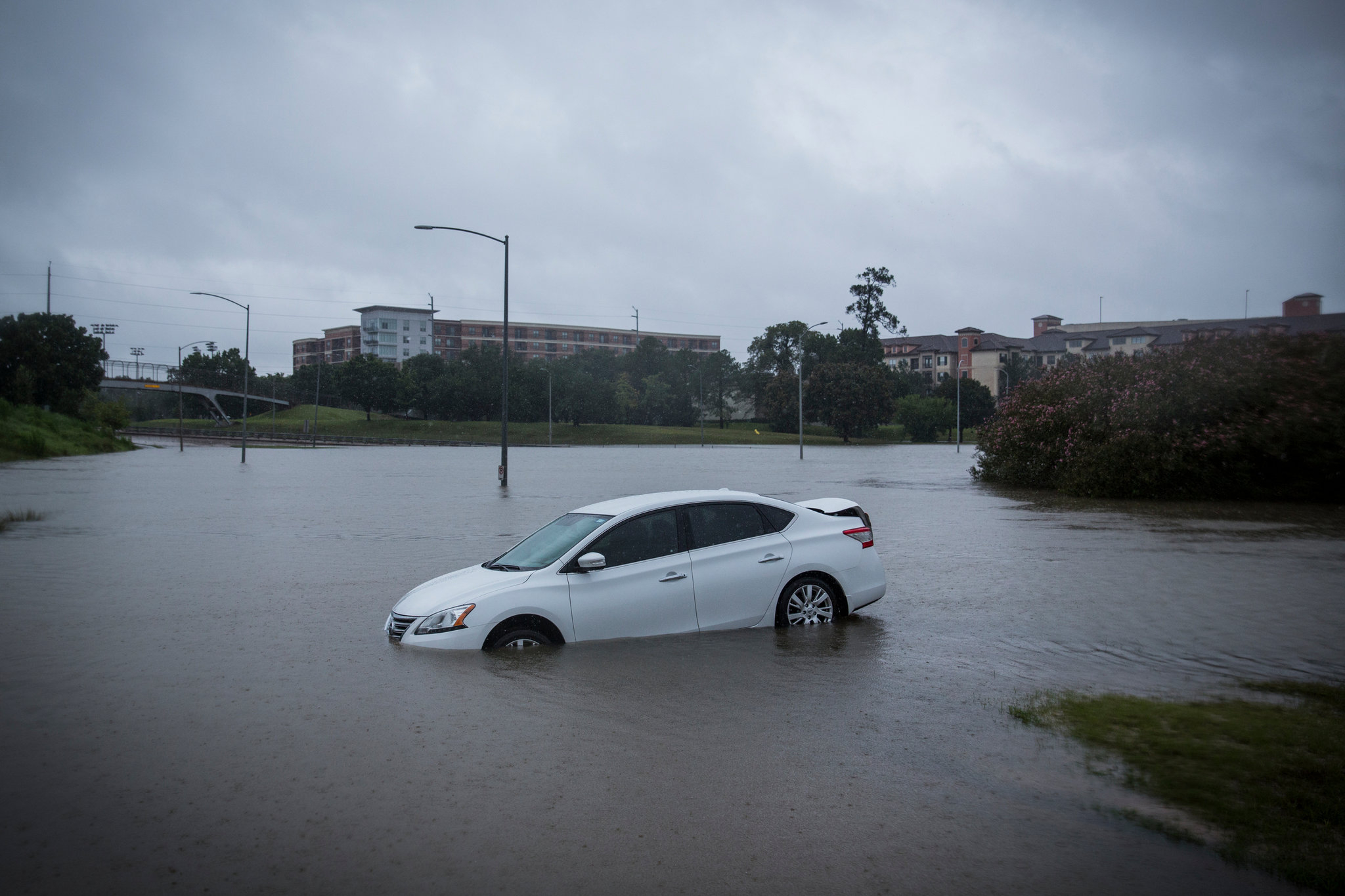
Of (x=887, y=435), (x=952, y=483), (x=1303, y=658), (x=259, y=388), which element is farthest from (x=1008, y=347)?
(x=1303, y=658)

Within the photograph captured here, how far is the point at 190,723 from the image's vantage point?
6.18 metres

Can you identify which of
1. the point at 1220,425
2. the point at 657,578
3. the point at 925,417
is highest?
the point at 925,417

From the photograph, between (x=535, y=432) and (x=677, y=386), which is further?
(x=677, y=386)

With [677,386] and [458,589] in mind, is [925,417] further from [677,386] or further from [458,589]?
[458,589]

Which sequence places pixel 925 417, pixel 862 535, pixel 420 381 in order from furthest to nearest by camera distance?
pixel 420 381
pixel 925 417
pixel 862 535

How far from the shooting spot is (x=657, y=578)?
8.16 m

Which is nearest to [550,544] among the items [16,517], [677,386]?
[16,517]

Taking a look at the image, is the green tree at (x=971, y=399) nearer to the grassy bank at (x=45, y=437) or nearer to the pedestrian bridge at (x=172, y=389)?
the pedestrian bridge at (x=172, y=389)

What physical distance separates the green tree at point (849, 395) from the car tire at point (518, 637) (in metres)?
95.7

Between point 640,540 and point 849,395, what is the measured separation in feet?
317

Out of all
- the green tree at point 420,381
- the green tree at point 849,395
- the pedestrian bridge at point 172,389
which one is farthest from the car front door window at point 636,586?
the green tree at point 420,381

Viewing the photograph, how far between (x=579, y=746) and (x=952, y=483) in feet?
94.6

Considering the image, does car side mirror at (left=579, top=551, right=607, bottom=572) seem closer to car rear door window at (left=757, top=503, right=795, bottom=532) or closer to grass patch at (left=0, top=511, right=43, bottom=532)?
car rear door window at (left=757, top=503, right=795, bottom=532)

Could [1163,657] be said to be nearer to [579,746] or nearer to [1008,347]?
[579,746]
